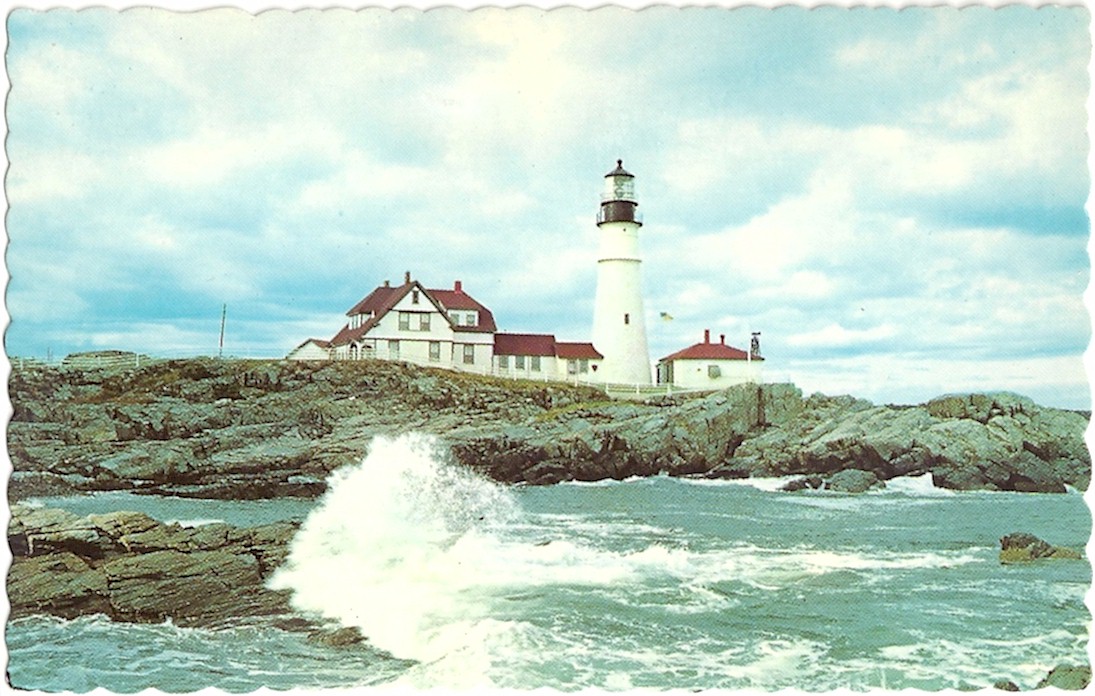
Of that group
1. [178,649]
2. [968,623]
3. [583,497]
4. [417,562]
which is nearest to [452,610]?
[417,562]

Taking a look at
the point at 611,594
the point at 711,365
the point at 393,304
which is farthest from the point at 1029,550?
the point at 393,304

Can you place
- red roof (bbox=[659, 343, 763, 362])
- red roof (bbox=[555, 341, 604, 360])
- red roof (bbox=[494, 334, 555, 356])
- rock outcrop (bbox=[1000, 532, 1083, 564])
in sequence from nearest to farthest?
rock outcrop (bbox=[1000, 532, 1083, 564]), red roof (bbox=[659, 343, 763, 362]), red roof (bbox=[494, 334, 555, 356]), red roof (bbox=[555, 341, 604, 360])

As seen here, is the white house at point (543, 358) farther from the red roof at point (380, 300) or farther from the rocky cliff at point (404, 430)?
the red roof at point (380, 300)

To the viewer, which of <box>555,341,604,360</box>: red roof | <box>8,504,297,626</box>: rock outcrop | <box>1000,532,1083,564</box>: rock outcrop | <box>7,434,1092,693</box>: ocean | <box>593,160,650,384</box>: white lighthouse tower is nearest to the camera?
<box>7,434,1092,693</box>: ocean

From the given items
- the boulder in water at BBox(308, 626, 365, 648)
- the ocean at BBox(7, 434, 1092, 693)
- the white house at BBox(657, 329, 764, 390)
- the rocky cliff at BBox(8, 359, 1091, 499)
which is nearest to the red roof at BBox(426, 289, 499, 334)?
the rocky cliff at BBox(8, 359, 1091, 499)

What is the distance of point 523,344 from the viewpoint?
538cm

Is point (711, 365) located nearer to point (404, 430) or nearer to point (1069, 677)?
point (404, 430)

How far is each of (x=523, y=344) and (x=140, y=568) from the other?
2.39 meters

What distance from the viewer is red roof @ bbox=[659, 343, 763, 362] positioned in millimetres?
5211

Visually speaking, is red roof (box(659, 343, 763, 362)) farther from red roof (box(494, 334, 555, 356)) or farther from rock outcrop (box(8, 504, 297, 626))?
rock outcrop (box(8, 504, 297, 626))

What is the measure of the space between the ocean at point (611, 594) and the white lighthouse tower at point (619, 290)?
0.81 meters

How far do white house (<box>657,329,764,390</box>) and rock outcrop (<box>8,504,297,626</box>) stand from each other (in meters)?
2.41

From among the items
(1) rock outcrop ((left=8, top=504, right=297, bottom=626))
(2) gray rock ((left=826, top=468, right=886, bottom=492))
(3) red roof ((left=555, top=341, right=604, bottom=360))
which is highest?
(3) red roof ((left=555, top=341, right=604, bottom=360))

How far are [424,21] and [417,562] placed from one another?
2.84 m
